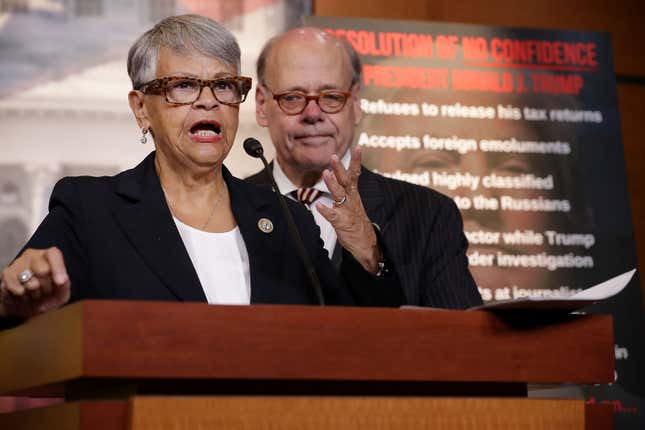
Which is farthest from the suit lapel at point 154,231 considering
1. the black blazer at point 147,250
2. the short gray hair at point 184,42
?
the short gray hair at point 184,42

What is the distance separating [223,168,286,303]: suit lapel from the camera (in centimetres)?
229

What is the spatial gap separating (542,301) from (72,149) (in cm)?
315

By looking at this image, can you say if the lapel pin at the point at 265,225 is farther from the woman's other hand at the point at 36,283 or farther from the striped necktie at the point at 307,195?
the striped necktie at the point at 307,195

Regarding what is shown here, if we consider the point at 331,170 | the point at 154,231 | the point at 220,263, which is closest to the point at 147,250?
the point at 154,231

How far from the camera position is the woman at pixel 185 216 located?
7.22 feet

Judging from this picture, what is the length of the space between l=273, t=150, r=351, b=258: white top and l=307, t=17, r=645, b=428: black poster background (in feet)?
2.03

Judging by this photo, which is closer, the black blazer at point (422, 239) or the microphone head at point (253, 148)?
the microphone head at point (253, 148)

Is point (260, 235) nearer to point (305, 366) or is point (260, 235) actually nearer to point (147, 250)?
point (147, 250)

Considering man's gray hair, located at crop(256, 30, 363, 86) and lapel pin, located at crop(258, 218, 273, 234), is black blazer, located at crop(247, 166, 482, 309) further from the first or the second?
lapel pin, located at crop(258, 218, 273, 234)

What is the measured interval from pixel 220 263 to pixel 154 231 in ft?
0.58

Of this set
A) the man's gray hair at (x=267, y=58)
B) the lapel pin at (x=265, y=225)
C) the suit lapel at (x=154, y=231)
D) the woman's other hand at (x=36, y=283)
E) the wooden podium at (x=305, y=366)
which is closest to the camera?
the wooden podium at (x=305, y=366)

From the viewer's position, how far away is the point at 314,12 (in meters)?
4.75

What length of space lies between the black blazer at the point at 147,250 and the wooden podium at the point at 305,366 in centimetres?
37

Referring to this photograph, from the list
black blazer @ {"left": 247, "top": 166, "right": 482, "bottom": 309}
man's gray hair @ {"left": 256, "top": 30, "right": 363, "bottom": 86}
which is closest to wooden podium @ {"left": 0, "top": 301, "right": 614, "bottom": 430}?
black blazer @ {"left": 247, "top": 166, "right": 482, "bottom": 309}
